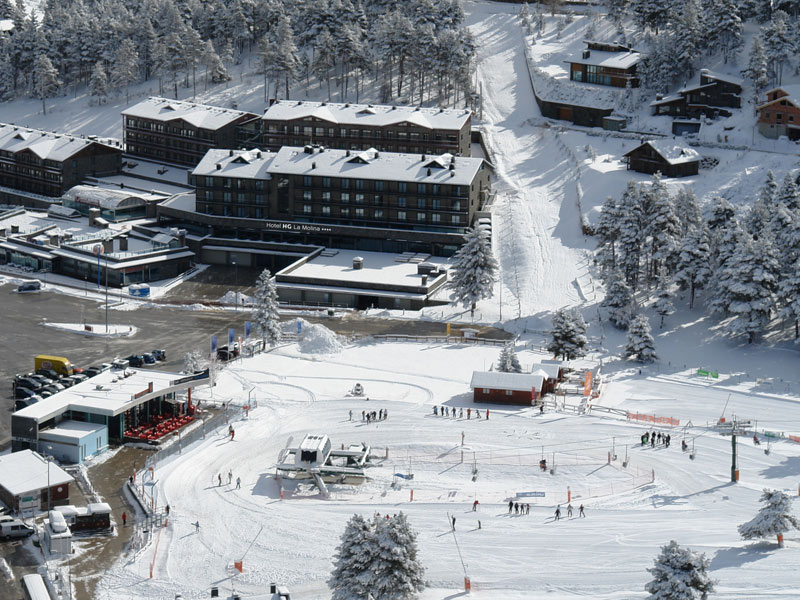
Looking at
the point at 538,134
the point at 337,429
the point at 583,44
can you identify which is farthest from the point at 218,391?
the point at 583,44

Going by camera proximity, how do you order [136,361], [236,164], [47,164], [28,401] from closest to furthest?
[28,401]
[136,361]
[236,164]
[47,164]

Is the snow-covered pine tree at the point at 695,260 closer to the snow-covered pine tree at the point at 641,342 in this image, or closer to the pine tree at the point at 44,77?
the snow-covered pine tree at the point at 641,342

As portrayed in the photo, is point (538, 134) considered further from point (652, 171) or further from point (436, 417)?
point (436, 417)

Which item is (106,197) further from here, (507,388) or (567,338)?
(507,388)

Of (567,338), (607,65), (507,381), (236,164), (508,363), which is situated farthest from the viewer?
(607,65)

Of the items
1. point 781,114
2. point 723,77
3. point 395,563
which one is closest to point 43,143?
point 723,77

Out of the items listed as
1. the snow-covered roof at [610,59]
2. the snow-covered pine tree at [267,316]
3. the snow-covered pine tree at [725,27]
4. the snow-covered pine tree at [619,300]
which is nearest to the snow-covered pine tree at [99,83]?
the snow-covered roof at [610,59]

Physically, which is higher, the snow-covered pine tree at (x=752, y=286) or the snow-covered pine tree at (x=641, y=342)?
the snow-covered pine tree at (x=752, y=286)
